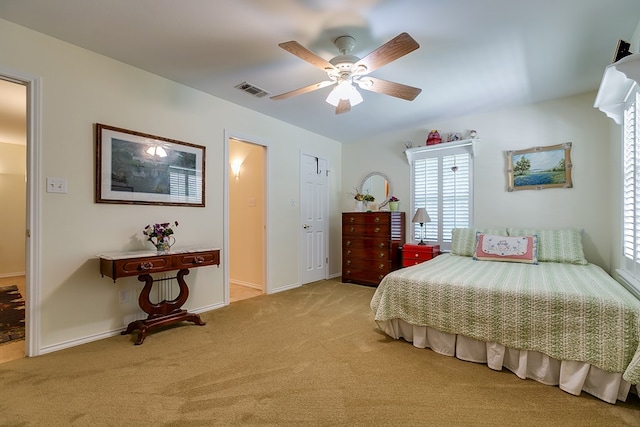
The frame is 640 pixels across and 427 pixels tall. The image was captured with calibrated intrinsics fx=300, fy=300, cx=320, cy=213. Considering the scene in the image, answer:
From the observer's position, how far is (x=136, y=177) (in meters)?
2.84

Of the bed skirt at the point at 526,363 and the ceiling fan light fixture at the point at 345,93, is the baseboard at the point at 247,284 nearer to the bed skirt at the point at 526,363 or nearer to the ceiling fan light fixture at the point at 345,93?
the bed skirt at the point at 526,363

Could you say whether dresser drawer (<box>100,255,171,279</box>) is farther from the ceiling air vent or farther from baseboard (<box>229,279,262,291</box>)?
baseboard (<box>229,279,262,291</box>)

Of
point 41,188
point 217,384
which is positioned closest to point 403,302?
point 217,384

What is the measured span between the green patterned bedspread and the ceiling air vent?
2.39 metres

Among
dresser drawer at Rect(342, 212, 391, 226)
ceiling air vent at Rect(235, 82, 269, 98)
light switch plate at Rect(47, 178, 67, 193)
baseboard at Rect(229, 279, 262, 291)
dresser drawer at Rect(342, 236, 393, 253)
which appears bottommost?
baseboard at Rect(229, 279, 262, 291)

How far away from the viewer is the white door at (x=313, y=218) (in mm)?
4719

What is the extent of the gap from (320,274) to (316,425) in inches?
139

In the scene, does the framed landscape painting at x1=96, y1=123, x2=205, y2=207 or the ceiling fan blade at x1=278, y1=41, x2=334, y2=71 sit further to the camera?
the framed landscape painting at x1=96, y1=123, x2=205, y2=207

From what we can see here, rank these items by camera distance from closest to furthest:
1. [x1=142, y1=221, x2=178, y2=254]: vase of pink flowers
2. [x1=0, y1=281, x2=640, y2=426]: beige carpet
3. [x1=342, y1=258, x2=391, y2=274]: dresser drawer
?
[x1=0, y1=281, x2=640, y2=426]: beige carpet
[x1=142, y1=221, x2=178, y2=254]: vase of pink flowers
[x1=342, y1=258, x2=391, y2=274]: dresser drawer

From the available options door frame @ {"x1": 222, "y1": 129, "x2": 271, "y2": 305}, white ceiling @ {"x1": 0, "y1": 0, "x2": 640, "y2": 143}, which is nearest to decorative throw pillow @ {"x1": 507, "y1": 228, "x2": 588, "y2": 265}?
white ceiling @ {"x1": 0, "y1": 0, "x2": 640, "y2": 143}

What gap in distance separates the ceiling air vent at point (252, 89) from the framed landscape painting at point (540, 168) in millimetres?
3193

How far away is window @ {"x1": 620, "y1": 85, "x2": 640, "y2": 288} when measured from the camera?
7.36 feet

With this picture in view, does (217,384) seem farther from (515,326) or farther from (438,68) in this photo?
(438,68)

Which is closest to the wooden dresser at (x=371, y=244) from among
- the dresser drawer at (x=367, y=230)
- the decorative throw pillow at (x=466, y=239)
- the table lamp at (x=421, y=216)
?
the dresser drawer at (x=367, y=230)
